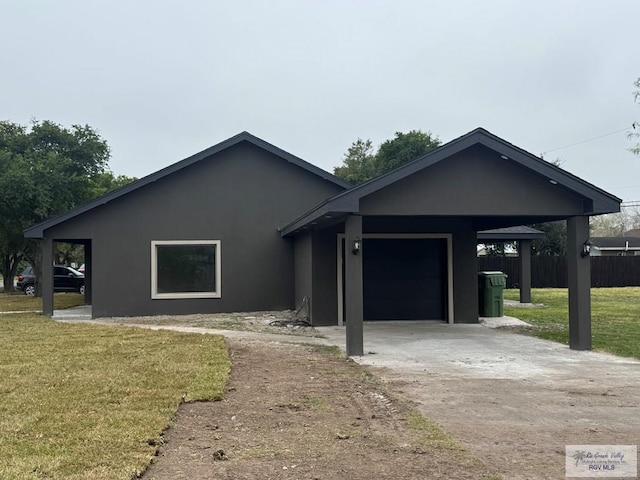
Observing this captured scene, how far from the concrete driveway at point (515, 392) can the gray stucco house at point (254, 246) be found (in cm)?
162

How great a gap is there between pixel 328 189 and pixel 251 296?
365cm

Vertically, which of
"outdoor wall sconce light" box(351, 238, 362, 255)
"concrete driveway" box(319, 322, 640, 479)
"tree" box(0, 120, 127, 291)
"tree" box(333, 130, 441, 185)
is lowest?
"concrete driveway" box(319, 322, 640, 479)

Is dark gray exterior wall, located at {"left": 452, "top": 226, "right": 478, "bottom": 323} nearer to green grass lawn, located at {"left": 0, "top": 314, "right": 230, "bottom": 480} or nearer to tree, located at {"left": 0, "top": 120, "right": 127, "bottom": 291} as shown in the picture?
green grass lawn, located at {"left": 0, "top": 314, "right": 230, "bottom": 480}

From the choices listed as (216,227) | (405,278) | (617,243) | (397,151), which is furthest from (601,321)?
(617,243)

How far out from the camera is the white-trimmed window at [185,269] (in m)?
15.2

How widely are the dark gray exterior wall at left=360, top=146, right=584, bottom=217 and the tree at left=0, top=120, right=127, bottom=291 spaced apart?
17966 mm

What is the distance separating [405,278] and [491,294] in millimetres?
2469

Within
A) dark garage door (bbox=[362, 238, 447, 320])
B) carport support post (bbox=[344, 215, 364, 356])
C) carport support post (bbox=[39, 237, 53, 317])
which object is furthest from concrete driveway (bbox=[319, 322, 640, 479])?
carport support post (bbox=[39, 237, 53, 317])

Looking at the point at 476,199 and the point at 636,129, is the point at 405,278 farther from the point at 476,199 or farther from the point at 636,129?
the point at 636,129

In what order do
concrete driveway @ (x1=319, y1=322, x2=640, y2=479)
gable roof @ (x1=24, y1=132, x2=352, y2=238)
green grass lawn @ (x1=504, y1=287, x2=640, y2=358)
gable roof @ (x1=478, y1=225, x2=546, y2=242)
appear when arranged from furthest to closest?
gable roof @ (x1=478, y1=225, x2=546, y2=242) → gable roof @ (x1=24, y1=132, x2=352, y2=238) → green grass lawn @ (x1=504, y1=287, x2=640, y2=358) → concrete driveway @ (x1=319, y1=322, x2=640, y2=479)

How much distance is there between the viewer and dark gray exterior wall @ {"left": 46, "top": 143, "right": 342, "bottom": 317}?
49.4 feet

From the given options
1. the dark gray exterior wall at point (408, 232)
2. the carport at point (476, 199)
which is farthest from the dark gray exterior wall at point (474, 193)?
the dark gray exterior wall at point (408, 232)

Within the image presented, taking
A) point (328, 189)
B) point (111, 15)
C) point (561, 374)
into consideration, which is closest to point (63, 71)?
point (111, 15)

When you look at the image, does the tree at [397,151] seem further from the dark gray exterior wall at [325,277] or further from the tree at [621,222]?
the tree at [621,222]
